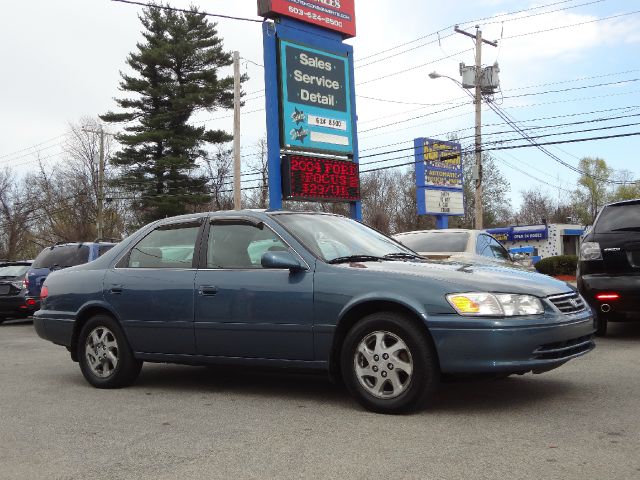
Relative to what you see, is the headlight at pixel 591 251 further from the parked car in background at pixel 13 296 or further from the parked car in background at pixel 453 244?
the parked car in background at pixel 13 296

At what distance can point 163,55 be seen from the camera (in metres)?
42.8

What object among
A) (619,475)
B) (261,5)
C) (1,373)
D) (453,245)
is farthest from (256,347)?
(261,5)

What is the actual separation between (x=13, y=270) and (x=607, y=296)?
12588 mm

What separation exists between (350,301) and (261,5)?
48.3 feet

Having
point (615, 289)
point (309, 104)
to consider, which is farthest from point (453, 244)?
point (309, 104)

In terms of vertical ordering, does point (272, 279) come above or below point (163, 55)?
below

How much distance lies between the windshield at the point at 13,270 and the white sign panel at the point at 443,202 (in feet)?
57.3

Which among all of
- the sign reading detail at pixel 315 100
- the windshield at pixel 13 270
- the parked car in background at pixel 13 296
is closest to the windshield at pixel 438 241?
the sign reading detail at pixel 315 100

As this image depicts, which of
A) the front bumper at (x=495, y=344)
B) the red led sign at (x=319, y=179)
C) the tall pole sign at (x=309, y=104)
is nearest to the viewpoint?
the front bumper at (x=495, y=344)

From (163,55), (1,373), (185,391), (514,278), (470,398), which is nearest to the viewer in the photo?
(514,278)

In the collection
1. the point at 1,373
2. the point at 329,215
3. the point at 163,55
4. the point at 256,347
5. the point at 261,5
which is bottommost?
the point at 1,373

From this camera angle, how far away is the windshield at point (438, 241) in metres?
9.66

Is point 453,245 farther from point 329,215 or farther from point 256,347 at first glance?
point 256,347

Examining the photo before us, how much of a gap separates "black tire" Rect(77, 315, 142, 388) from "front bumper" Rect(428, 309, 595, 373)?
116 inches
